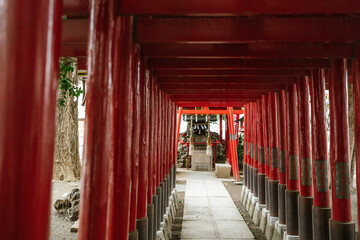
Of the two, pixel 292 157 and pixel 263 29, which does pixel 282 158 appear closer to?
pixel 292 157

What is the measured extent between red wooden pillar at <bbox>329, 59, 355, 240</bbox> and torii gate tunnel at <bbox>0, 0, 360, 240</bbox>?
0.01 meters

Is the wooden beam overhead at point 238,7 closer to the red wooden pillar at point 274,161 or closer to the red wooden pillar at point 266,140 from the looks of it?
the red wooden pillar at point 274,161

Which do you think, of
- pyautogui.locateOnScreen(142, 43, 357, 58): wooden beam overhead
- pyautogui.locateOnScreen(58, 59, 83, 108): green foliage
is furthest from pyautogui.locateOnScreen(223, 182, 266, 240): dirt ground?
pyautogui.locateOnScreen(58, 59, 83, 108): green foliage

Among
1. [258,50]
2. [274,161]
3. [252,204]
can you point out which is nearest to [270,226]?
[274,161]

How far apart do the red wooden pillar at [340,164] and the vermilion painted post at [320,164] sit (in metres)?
0.33

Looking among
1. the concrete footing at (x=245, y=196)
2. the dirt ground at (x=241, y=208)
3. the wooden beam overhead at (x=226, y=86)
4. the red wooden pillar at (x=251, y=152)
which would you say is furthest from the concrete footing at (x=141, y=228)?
the concrete footing at (x=245, y=196)

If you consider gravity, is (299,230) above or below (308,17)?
below

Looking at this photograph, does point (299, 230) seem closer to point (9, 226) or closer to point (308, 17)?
point (308, 17)

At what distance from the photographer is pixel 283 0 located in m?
2.08

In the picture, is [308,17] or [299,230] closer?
[308,17]

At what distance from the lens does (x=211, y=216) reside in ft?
23.4

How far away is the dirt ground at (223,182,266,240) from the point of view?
5.93 metres

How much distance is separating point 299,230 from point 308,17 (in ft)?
10.3

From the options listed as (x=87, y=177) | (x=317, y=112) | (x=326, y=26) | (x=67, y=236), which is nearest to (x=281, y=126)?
(x=317, y=112)
